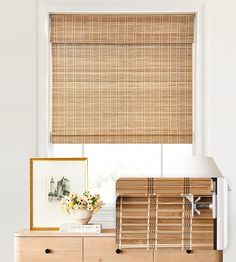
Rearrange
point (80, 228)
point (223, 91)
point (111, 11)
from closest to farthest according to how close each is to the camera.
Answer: point (80, 228)
point (223, 91)
point (111, 11)

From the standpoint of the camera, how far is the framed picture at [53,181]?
4.16 m

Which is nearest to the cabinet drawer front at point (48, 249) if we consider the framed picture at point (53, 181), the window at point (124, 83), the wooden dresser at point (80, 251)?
the wooden dresser at point (80, 251)

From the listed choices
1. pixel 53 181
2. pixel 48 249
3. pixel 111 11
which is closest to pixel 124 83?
pixel 111 11

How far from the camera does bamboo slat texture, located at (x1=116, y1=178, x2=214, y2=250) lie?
3.63 m

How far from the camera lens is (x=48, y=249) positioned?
3.87 m

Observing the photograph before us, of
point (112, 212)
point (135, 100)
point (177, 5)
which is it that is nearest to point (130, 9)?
point (177, 5)

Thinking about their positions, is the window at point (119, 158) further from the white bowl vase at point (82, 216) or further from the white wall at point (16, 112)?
the white bowl vase at point (82, 216)

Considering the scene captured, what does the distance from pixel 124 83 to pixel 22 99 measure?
729 millimetres

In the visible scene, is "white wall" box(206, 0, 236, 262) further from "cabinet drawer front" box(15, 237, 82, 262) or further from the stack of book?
"cabinet drawer front" box(15, 237, 82, 262)

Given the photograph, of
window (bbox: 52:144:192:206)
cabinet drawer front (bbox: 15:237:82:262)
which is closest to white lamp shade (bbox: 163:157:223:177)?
window (bbox: 52:144:192:206)

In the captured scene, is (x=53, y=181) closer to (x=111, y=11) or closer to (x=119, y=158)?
(x=119, y=158)

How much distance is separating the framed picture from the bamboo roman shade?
1.19 ft

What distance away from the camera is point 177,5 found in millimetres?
4438

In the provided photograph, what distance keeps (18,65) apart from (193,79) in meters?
1.24
